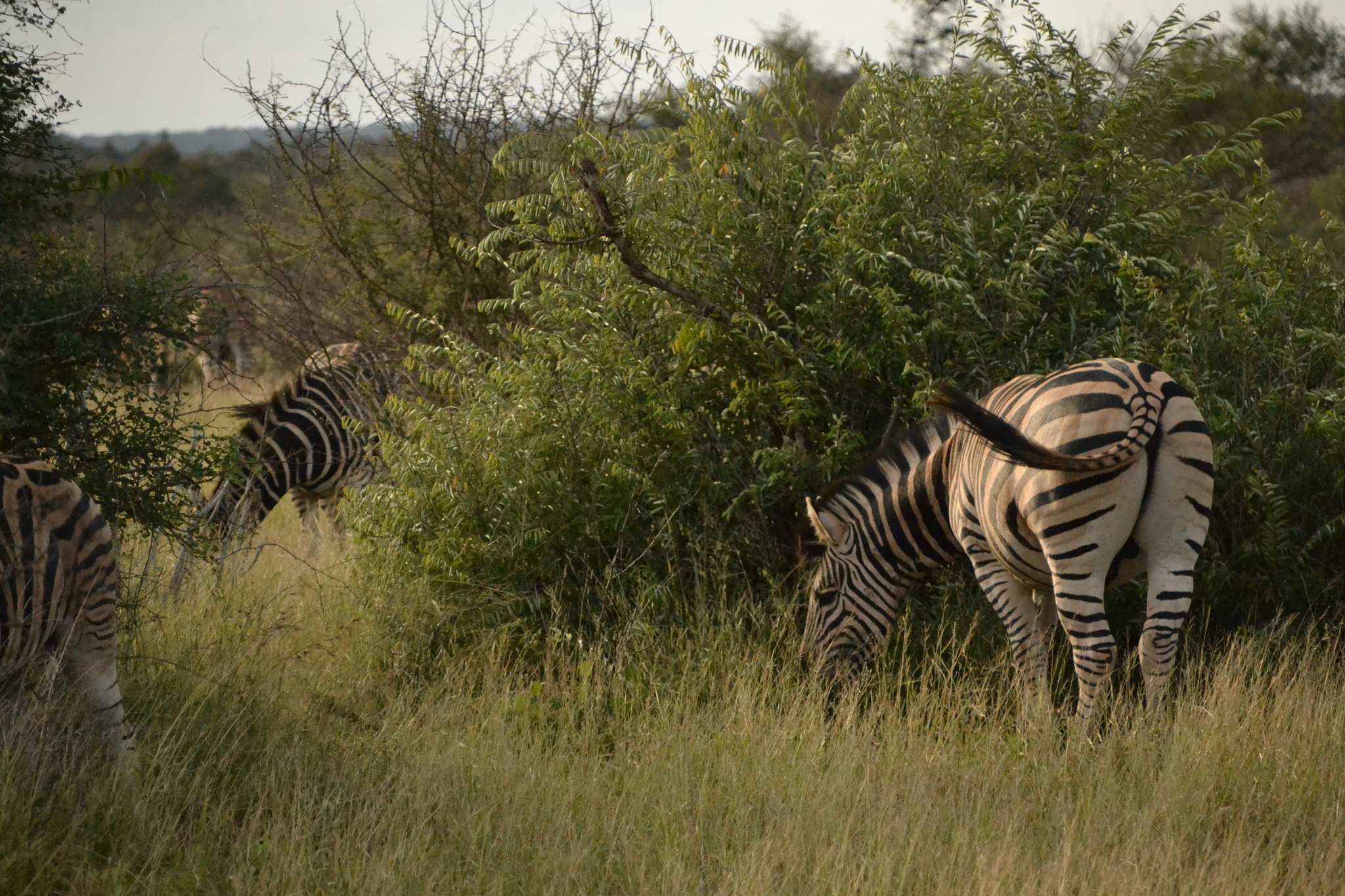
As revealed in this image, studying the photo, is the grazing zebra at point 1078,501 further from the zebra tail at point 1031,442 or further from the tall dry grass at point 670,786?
the tall dry grass at point 670,786

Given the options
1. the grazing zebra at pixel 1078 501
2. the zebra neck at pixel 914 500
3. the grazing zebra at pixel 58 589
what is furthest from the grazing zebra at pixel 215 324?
the grazing zebra at pixel 1078 501

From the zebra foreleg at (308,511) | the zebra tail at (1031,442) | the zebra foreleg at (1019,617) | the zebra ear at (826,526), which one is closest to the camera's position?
the zebra tail at (1031,442)

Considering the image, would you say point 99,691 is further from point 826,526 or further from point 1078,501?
point 1078,501

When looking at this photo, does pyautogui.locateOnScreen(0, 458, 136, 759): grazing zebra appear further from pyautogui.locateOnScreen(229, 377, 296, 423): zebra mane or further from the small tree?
pyautogui.locateOnScreen(229, 377, 296, 423): zebra mane

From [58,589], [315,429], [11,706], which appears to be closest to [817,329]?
[58,589]

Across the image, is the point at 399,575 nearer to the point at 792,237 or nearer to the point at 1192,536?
the point at 792,237

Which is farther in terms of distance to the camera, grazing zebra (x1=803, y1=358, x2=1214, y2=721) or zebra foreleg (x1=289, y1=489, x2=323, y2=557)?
zebra foreleg (x1=289, y1=489, x2=323, y2=557)

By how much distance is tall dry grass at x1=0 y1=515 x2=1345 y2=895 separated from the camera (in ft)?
11.7

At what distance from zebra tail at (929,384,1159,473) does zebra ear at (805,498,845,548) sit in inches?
53.0

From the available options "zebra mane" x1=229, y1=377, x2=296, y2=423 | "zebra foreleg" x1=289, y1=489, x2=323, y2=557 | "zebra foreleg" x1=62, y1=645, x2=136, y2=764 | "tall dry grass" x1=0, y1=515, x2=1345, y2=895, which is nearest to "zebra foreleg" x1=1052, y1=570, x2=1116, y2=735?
"tall dry grass" x1=0, y1=515, x2=1345, y2=895

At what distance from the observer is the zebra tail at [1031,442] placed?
4.11m

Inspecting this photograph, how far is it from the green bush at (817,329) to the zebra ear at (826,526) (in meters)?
0.39

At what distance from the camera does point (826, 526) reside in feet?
17.8

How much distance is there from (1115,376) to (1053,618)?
4.56ft
